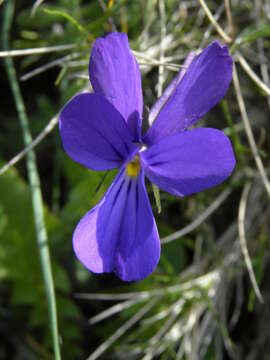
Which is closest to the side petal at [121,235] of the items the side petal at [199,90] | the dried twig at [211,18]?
the side petal at [199,90]

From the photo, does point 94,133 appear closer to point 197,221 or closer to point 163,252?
point 197,221

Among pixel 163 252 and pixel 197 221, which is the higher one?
pixel 197 221

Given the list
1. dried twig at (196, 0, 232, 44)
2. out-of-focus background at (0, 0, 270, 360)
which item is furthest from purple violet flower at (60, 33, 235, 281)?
out-of-focus background at (0, 0, 270, 360)

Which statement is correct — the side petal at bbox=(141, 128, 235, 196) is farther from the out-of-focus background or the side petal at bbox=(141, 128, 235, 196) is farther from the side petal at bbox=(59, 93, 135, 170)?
the out-of-focus background

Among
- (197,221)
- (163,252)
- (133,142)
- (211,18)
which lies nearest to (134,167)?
(133,142)

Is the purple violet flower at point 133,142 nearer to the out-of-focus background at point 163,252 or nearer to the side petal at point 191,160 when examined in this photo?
the side petal at point 191,160
